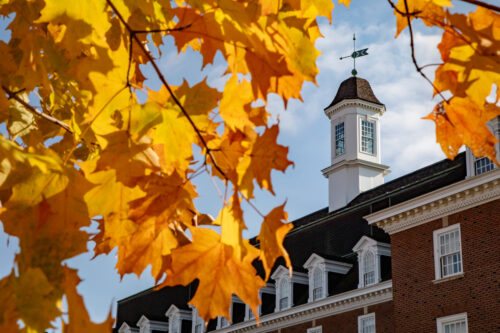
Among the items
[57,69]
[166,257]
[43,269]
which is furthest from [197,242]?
[57,69]

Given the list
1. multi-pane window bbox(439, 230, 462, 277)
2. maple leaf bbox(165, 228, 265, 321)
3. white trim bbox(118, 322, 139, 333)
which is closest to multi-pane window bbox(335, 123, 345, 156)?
white trim bbox(118, 322, 139, 333)

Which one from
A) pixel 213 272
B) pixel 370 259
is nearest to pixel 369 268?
pixel 370 259

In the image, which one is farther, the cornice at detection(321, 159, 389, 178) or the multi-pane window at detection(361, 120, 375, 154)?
the multi-pane window at detection(361, 120, 375, 154)

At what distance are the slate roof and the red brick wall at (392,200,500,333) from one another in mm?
1718

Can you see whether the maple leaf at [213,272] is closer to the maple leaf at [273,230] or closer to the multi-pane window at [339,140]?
the maple leaf at [273,230]

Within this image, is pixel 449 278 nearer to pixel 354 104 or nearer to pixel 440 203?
pixel 440 203

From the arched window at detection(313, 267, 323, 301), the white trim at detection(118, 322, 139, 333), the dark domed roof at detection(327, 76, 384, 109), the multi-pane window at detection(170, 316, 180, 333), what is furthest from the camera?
the white trim at detection(118, 322, 139, 333)

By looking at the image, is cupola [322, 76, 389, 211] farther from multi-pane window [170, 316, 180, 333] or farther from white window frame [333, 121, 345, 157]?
multi-pane window [170, 316, 180, 333]

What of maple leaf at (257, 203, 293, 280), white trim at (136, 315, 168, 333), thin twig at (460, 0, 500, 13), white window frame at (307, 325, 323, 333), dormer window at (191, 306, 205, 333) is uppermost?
white trim at (136, 315, 168, 333)

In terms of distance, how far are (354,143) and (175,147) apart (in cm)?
4187

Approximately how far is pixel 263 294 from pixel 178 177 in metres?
36.2

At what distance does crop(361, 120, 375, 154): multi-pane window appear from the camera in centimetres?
4478

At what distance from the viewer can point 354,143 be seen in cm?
4412

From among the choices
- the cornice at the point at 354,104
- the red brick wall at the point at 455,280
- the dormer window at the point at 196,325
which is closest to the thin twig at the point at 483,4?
the red brick wall at the point at 455,280
